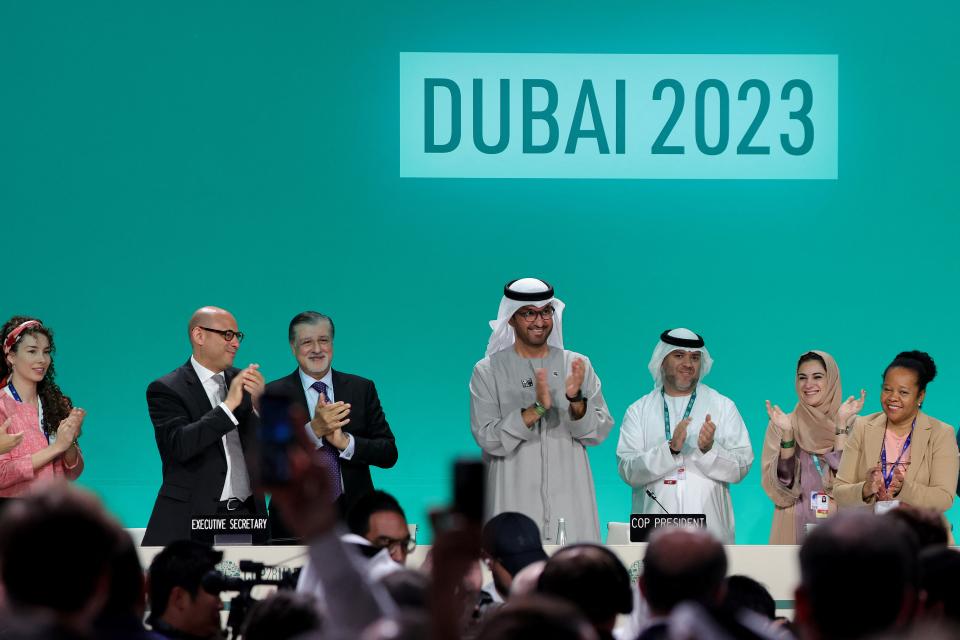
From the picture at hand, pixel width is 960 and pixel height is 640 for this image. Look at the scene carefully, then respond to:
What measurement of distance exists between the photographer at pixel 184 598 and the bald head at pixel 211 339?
2288mm

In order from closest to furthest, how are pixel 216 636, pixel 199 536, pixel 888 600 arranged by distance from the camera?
pixel 888 600
pixel 216 636
pixel 199 536

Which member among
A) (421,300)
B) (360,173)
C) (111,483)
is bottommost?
(111,483)

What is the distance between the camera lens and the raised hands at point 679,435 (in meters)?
5.21

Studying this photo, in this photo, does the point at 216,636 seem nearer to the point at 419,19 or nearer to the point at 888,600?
the point at 888,600

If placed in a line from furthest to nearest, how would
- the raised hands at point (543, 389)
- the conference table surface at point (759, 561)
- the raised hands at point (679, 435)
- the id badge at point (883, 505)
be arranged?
the raised hands at point (679, 435)
the raised hands at point (543, 389)
the conference table surface at point (759, 561)
the id badge at point (883, 505)

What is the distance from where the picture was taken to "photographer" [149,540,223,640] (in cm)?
279

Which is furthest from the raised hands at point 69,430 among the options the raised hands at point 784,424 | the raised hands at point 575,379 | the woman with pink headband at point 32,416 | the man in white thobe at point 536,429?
the raised hands at point 784,424

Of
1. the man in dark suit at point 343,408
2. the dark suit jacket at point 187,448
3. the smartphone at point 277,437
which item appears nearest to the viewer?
the smartphone at point 277,437

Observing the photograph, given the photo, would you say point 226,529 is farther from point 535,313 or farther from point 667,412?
point 667,412

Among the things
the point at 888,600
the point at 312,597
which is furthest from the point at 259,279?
the point at 888,600

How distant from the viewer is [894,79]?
22.0 ft

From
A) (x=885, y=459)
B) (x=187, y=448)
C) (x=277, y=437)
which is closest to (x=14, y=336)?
(x=187, y=448)

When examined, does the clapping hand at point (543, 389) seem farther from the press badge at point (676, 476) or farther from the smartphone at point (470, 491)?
the smartphone at point (470, 491)

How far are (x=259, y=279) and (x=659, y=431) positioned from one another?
91.6 inches
